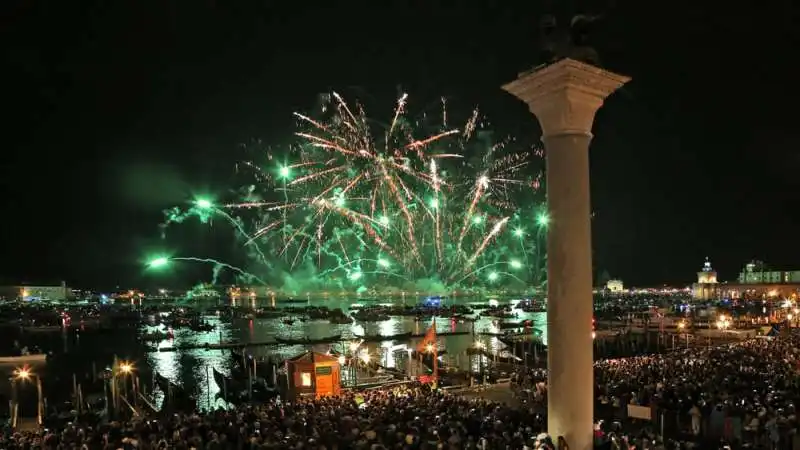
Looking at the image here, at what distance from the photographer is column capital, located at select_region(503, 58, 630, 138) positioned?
20.6ft

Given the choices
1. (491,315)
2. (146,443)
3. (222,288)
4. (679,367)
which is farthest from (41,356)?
(222,288)

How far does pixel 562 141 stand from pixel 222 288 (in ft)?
635

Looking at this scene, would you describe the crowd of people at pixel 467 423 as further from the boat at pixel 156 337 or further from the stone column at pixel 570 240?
the boat at pixel 156 337

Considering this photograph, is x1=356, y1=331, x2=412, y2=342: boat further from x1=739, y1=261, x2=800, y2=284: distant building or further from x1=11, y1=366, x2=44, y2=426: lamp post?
x1=739, y1=261, x2=800, y2=284: distant building

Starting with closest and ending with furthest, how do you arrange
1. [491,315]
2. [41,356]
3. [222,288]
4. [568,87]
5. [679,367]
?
[568,87]
[679,367]
[41,356]
[491,315]
[222,288]

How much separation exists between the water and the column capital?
67.9 ft

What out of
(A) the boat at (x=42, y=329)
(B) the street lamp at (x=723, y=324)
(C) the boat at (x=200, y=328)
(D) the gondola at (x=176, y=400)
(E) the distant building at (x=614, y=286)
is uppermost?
(D) the gondola at (x=176, y=400)

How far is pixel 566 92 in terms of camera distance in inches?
250

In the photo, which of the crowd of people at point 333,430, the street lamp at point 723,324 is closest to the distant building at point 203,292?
the street lamp at point 723,324

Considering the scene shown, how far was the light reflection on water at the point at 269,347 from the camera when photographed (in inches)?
1264

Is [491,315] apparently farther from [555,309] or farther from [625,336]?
[555,309]

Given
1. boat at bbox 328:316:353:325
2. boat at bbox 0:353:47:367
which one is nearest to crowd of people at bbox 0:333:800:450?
boat at bbox 0:353:47:367

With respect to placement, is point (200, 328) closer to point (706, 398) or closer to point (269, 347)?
point (269, 347)

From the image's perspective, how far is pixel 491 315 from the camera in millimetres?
77562
